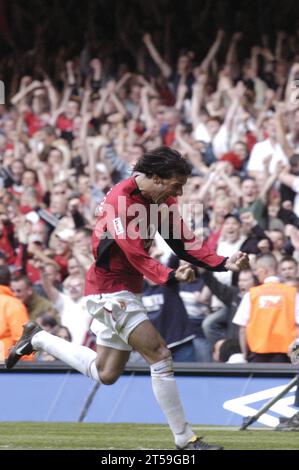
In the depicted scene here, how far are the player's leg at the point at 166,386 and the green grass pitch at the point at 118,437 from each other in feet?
1.25

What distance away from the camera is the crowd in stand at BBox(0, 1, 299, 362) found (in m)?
14.4

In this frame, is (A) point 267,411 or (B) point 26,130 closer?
(A) point 267,411

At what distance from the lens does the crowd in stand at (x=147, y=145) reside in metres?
14.4

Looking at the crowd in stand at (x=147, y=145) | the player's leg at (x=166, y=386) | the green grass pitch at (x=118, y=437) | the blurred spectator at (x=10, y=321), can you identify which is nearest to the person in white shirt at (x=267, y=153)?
the crowd in stand at (x=147, y=145)

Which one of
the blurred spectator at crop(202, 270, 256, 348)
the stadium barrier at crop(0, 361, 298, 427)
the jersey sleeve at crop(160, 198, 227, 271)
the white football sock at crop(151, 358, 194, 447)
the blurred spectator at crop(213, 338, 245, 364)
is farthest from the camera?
the blurred spectator at crop(202, 270, 256, 348)

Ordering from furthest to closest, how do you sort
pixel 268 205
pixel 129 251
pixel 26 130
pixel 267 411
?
pixel 26 130 < pixel 268 205 < pixel 267 411 < pixel 129 251

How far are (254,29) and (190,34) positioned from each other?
121 cm

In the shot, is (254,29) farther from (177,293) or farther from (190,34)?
(177,293)

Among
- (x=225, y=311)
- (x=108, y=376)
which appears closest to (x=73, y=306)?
(x=225, y=311)

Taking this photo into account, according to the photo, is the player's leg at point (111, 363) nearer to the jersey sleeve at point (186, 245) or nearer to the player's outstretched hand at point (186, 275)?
the jersey sleeve at point (186, 245)

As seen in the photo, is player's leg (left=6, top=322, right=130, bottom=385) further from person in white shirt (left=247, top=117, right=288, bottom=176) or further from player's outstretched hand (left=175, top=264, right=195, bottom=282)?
person in white shirt (left=247, top=117, right=288, bottom=176)

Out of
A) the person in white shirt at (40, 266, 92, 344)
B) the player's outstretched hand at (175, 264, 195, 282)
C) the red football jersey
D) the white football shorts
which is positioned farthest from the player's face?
the person in white shirt at (40, 266, 92, 344)

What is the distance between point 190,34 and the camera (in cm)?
2225

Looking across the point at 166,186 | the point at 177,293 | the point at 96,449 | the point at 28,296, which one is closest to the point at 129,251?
the point at 166,186
